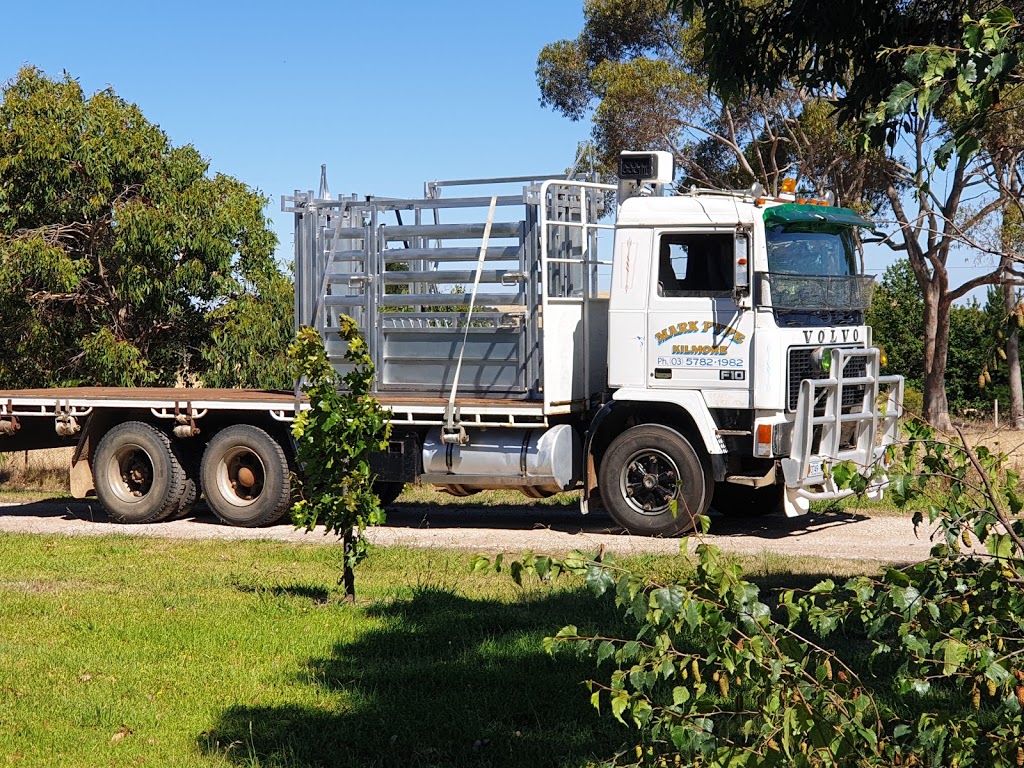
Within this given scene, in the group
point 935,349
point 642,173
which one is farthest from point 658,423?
point 935,349

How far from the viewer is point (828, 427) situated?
11.8 metres

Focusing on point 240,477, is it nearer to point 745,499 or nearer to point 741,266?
point 745,499

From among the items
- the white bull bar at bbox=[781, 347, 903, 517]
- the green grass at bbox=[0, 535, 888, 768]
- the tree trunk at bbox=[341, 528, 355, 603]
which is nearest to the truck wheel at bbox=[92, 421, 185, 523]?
the green grass at bbox=[0, 535, 888, 768]

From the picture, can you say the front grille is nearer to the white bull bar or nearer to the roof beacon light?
the white bull bar

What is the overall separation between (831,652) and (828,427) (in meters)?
8.29

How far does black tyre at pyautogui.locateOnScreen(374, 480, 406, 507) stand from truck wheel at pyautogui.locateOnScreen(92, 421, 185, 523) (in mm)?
2089

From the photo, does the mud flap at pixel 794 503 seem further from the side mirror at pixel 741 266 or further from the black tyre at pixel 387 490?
the black tyre at pixel 387 490

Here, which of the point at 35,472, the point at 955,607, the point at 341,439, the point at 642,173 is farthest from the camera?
the point at 35,472

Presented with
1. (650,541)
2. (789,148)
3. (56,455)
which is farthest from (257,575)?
(789,148)

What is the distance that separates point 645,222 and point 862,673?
5972 millimetres

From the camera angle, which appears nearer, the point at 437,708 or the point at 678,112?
the point at 437,708

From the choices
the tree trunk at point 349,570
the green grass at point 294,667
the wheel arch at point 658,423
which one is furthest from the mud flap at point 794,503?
the tree trunk at point 349,570

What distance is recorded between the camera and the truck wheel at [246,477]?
13.4 meters

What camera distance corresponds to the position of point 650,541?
11.8 meters
